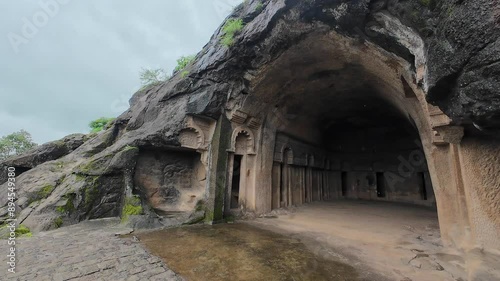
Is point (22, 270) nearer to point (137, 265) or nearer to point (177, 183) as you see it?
point (137, 265)

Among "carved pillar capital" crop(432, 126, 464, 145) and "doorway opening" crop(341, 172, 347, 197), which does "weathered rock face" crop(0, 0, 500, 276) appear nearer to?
"carved pillar capital" crop(432, 126, 464, 145)

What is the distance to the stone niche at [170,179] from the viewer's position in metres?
8.26

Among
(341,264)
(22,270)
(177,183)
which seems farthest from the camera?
(177,183)

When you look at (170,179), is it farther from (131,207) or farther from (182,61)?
(182,61)

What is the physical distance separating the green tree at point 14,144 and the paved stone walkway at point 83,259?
20890 mm

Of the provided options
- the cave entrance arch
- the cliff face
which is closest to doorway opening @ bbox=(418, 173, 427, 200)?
the cave entrance arch

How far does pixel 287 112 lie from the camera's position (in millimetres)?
9773

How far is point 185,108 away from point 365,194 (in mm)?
12112

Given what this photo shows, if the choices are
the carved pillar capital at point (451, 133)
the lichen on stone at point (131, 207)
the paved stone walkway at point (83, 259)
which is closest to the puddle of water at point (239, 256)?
the paved stone walkway at point (83, 259)

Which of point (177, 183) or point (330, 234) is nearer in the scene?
point (330, 234)

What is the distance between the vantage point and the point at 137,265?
388 centimetres

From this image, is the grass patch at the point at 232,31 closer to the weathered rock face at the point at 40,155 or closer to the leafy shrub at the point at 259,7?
the leafy shrub at the point at 259,7

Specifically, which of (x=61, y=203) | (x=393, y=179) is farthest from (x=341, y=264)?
(x=393, y=179)

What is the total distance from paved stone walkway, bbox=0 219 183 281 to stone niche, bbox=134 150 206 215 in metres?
2.46
